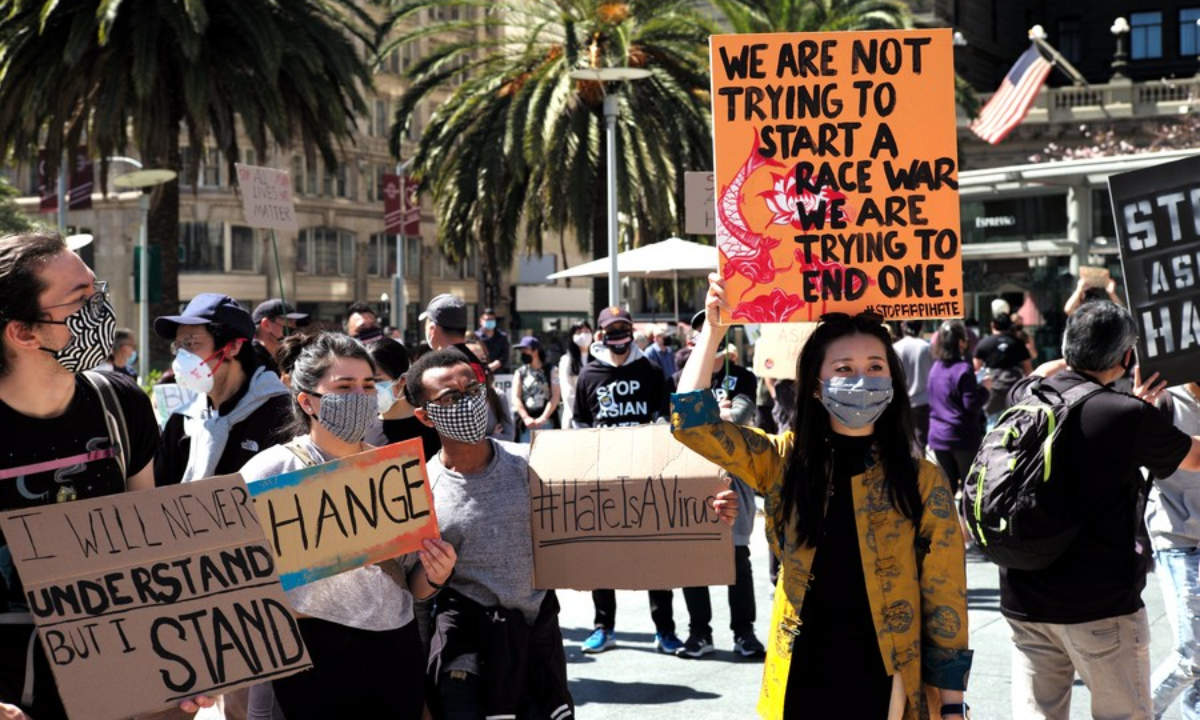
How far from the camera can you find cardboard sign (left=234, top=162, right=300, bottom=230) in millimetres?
10938

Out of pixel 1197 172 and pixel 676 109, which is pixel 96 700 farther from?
pixel 676 109

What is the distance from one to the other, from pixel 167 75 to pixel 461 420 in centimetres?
1610

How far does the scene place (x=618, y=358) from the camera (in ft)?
31.8

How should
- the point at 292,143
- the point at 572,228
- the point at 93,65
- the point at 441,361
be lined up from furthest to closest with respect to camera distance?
1. the point at 572,228
2. the point at 292,143
3. the point at 93,65
4. the point at 441,361

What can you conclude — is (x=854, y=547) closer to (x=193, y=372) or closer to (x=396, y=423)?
(x=193, y=372)

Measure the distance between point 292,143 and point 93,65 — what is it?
3057 millimetres

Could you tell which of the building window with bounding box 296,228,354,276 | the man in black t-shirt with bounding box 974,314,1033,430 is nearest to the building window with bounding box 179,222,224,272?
the building window with bounding box 296,228,354,276

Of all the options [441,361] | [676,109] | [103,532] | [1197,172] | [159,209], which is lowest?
[103,532]

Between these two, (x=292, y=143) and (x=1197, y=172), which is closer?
(x=1197, y=172)

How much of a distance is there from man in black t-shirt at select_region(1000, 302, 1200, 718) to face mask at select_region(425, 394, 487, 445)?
6.23 feet

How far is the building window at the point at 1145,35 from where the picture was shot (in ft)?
189

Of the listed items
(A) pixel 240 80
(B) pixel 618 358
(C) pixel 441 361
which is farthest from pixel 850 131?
(A) pixel 240 80

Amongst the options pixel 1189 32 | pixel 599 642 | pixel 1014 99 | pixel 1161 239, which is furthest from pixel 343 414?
pixel 1189 32

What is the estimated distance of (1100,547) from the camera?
4812 mm
